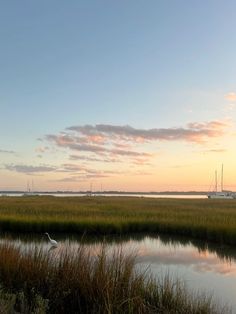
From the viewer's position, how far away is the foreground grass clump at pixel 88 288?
7.69 metres

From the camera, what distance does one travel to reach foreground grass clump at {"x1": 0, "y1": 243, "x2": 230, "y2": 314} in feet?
25.2

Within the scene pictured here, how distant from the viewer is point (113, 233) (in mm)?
23906

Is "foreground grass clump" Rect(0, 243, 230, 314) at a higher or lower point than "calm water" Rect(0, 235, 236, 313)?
higher

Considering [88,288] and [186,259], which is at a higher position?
[88,288]

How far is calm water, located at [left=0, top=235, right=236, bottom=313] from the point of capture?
41.2 ft

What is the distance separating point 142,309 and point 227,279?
6.94 m

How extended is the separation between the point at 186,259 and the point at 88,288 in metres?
10.2

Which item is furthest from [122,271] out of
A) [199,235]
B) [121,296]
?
[199,235]

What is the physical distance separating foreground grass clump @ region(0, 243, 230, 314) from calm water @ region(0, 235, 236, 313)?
164 cm

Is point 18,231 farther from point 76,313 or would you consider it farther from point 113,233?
point 76,313

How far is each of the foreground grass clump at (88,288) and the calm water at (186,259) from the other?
164cm

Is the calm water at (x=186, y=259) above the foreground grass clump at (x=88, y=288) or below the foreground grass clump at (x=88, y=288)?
below

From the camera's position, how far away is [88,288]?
8.08 meters

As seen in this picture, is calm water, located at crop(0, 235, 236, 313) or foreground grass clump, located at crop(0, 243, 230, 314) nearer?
foreground grass clump, located at crop(0, 243, 230, 314)
